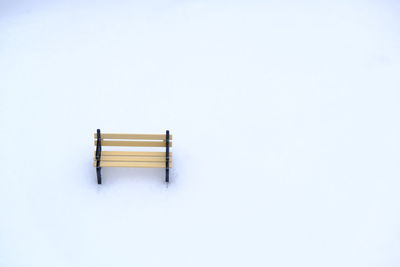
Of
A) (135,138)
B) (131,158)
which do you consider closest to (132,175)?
(131,158)

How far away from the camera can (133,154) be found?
6125 millimetres

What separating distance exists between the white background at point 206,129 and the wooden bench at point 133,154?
0.69ft

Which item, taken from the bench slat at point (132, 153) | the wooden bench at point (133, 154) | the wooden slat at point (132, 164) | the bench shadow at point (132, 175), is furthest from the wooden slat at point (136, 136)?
the bench shadow at point (132, 175)

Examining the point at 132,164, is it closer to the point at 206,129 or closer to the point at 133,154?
the point at 133,154

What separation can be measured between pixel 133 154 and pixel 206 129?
111cm

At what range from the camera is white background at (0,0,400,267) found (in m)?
5.54

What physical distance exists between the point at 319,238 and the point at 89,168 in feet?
9.23

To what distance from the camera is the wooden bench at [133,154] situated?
5.95m

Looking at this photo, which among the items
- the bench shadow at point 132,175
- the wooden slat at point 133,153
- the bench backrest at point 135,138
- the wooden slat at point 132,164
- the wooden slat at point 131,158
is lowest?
the bench shadow at point 132,175

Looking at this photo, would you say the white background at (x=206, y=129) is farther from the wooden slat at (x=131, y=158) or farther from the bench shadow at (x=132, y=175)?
the wooden slat at (x=131, y=158)

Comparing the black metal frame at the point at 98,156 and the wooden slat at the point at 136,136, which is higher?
the wooden slat at the point at 136,136

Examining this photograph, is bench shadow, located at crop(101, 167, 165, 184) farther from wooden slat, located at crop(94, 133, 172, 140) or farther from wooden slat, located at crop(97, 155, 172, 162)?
wooden slat, located at crop(94, 133, 172, 140)

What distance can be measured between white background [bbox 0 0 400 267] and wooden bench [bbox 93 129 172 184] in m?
0.21

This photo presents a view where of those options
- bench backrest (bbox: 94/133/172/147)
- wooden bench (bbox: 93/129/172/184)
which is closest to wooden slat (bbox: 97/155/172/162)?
wooden bench (bbox: 93/129/172/184)
